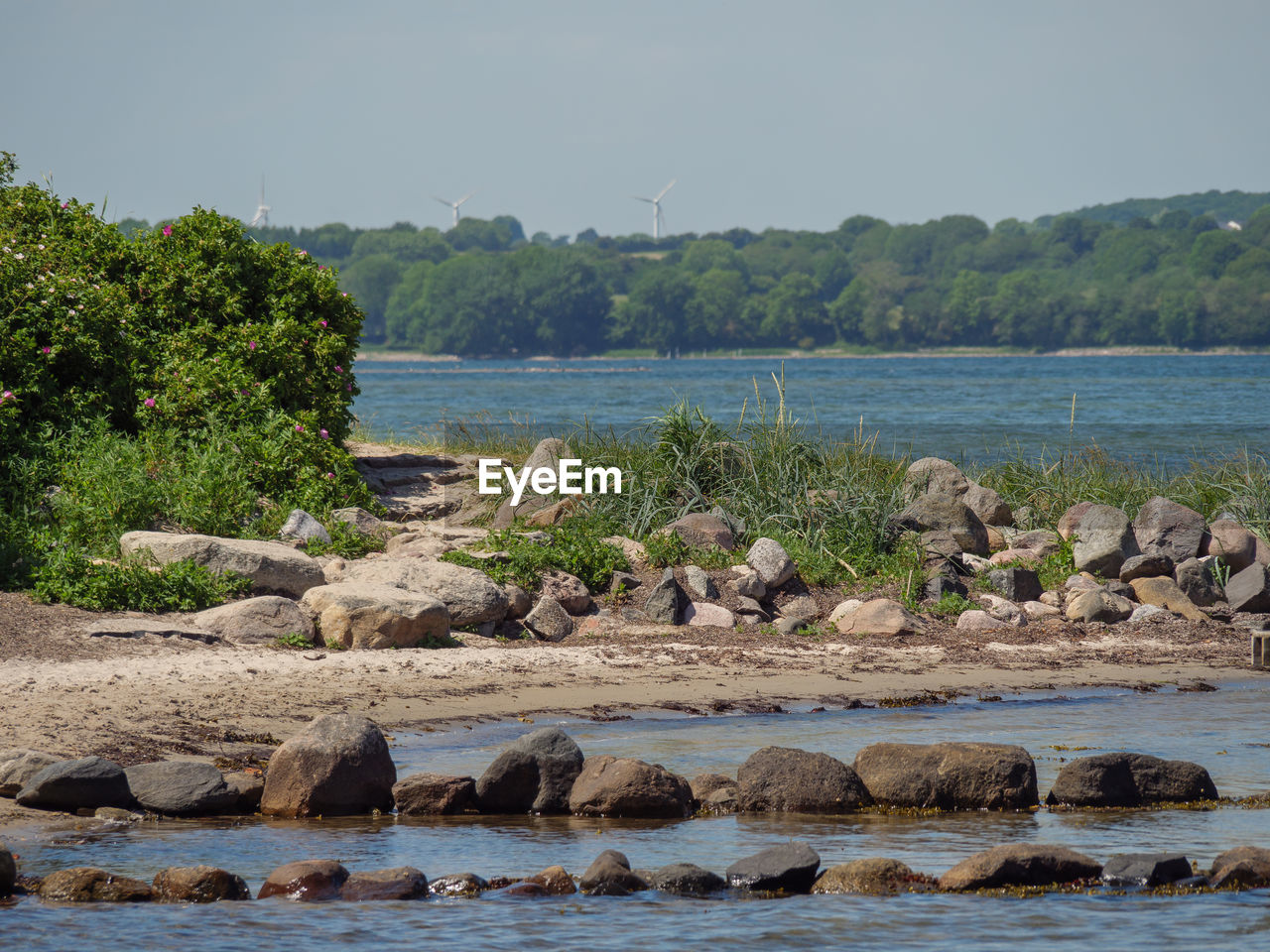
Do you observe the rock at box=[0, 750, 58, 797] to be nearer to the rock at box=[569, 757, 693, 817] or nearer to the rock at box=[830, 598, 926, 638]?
the rock at box=[569, 757, 693, 817]

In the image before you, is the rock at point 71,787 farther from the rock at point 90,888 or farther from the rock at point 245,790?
the rock at point 90,888

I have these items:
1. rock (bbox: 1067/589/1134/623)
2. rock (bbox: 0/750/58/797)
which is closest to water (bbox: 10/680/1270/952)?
rock (bbox: 0/750/58/797)

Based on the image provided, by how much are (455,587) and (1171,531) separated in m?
7.53

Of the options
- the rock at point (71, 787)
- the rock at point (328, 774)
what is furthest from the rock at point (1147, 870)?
the rock at point (71, 787)

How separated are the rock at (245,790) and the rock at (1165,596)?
886 centimetres

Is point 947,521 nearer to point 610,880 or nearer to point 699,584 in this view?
point 699,584

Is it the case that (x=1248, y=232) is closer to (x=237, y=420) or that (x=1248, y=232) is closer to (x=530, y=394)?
(x=530, y=394)

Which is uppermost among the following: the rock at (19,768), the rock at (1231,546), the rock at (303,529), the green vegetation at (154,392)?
the green vegetation at (154,392)

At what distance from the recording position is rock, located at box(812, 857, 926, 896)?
20.1ft

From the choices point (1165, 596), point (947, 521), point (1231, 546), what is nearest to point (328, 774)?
point (947, 521)

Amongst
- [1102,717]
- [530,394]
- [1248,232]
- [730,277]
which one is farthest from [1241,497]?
[1248,232]

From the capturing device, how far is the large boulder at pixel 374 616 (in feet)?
34.2

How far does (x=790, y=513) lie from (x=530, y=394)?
46382 millimetres

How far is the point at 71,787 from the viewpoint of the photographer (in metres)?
6.91
